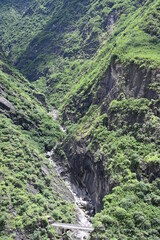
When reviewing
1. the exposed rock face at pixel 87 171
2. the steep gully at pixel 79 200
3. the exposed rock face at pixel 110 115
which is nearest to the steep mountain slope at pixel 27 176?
the steep gully at pixel 79 200

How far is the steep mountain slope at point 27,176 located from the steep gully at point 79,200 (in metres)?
2.42

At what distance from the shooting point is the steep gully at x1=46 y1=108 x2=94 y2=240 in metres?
66.7

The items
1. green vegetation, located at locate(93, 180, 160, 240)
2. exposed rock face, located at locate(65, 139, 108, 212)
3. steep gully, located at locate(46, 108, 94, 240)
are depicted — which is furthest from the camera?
exposed rock face, located at locate(65, 139, 108, 212)

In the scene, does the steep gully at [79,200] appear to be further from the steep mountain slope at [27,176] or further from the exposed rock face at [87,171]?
the steep mountain slope at [27,176]

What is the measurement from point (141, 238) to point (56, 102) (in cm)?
9406

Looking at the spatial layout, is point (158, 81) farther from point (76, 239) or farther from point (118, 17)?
point (118, 17)

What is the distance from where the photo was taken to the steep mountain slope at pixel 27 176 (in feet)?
199

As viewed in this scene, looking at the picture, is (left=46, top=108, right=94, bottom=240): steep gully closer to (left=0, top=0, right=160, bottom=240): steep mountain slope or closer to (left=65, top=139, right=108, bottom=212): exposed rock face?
(left=65, top=139, right=108, bottom=212): exposed rock face

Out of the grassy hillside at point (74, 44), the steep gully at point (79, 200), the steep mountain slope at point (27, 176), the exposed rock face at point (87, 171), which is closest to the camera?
the steep mountain slope at point (27, 176)

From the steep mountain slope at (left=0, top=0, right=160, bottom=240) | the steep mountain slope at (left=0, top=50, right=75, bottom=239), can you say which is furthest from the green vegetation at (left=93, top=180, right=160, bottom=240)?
the steep mountain slope at (left=0, top=50, right=75, bottom=239)

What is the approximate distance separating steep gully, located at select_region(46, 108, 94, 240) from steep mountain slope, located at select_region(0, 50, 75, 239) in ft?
7.95

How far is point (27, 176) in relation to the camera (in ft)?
239

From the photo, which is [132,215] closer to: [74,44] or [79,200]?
[79,200]

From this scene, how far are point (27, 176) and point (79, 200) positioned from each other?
59.3 ft
